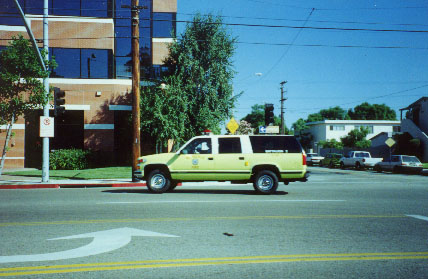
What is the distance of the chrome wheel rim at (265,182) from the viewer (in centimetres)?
1300

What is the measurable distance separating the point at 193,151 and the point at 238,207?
4.06m

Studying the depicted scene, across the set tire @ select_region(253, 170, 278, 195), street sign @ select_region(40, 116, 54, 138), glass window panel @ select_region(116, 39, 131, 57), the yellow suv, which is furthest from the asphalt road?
glass window panel @ select_region(116, 39, 131, 57)

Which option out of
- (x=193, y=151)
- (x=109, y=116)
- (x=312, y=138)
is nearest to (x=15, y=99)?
(x=193, y=151)

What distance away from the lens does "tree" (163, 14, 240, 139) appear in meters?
28.2

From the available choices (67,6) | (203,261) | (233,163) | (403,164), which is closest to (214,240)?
(203,261)

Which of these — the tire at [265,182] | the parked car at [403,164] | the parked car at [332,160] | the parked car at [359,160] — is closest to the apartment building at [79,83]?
the tire at [265,182]

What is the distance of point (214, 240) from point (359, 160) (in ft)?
108

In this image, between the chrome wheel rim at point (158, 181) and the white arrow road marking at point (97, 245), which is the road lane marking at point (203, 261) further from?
the chrome wheel rim at point (158, 181)

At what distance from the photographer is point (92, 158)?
2719cm

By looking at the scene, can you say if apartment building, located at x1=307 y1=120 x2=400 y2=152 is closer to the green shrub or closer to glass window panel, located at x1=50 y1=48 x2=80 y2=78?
glass window panel, located at x1=50 y1=48 x2=80 y2=78

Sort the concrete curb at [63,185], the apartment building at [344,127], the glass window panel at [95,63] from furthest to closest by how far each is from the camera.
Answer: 1. the apartment building at [344,127]
2. the glass window panel at [95,63]
3. the concrete curb at [63,185]

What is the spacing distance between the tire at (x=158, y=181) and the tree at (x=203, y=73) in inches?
572

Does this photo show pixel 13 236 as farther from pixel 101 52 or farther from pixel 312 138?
pixel 312 138

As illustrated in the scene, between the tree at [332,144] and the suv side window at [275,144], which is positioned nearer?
the suv side window at [275,144]
